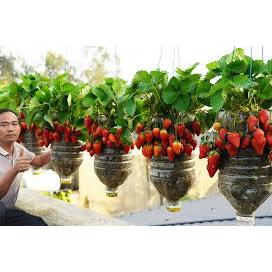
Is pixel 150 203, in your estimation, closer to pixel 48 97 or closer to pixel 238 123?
pixel 48 97

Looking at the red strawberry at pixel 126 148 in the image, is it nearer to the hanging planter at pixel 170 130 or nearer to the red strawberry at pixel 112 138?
the red strawberry at pixel 112 138

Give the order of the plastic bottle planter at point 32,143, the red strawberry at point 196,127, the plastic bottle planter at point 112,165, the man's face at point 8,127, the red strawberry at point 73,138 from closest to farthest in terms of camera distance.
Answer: the red strawberry at point 196,127, the plastic bottle planter at point 112,165, the red strawberry at point 73,138, the man's face at point 8,127, the plastic bottle planter at point 32,143

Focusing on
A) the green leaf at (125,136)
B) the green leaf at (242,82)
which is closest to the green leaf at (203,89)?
the green leaf at (242,82)

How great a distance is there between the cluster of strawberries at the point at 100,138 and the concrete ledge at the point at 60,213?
0.44 m

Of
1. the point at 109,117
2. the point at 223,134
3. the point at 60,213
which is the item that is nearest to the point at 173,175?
the point at 223,134

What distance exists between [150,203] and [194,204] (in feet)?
7.71

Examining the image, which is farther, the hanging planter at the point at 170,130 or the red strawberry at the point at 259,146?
the hanging planter at the point at 170,130

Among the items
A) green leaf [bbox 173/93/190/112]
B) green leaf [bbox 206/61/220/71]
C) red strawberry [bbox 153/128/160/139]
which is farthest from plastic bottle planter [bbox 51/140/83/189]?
green leaf [bbox 206/61/220/71]

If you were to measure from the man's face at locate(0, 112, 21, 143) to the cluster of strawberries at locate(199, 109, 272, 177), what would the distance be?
42.1 inches

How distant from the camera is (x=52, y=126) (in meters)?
1.95

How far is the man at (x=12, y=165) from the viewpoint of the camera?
191cm

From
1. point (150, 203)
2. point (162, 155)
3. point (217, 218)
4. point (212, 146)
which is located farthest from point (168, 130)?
point (150, 203)

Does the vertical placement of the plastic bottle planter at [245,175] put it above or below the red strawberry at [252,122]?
below

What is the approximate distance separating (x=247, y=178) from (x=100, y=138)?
2.14 ft
